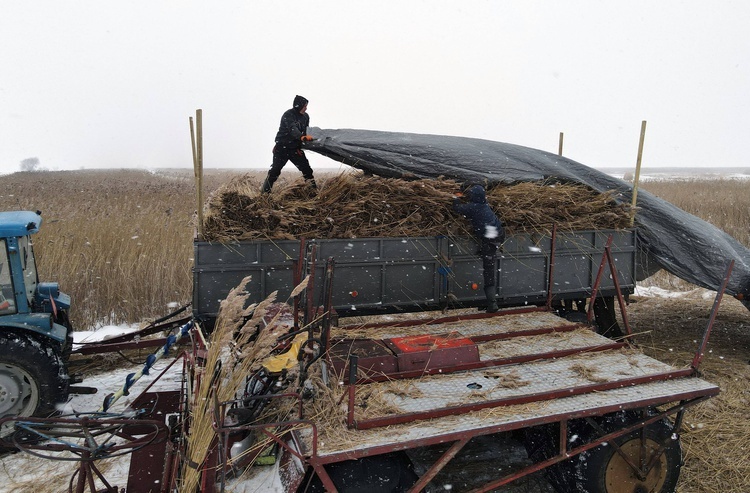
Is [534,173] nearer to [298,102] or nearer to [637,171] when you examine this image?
[637,171]

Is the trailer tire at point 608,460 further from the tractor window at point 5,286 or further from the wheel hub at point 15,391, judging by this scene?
the tractor window at point 5,286

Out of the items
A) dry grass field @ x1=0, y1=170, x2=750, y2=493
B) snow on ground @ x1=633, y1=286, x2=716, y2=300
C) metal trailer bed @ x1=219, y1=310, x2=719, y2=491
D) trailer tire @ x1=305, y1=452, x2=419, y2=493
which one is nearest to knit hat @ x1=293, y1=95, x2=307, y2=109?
dry grass field @ x1=0, y1=170, x2=750, y2=493

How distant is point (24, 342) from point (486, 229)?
4.97 meters

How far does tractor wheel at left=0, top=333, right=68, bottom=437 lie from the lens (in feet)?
16.7

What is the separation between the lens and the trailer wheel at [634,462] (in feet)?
12.9

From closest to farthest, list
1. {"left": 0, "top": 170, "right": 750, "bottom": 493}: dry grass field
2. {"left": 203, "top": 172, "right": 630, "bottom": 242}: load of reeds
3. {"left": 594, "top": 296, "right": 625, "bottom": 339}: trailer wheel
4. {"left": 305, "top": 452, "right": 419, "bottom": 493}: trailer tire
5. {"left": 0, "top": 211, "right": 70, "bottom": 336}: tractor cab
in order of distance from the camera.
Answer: {"left": 305, "top": 452, "right": 419, "bottom": 493}: trailer tire, {"left": 0, "top": 170, "right": 750, "bottom": 493}: dry grass field, {"left": 0, "top": 211, "right": 70, "bottom": 336}: tractor cab, {"left": 203, "top": 172, "right": 630, "bottom": 242}: load of reeds, {"left": 594, "top": 296, "right": 625, "bottom": 339}: trailer wheel

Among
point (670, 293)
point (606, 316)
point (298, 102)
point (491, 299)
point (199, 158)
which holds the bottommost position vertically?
point (670, 293)

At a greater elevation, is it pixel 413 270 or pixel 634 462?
pixel 413 270

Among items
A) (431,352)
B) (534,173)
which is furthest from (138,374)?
(534,173)

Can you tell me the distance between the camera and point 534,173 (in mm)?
7160

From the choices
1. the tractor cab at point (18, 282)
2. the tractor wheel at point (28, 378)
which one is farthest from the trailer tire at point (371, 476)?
the tractor cab at point (18, 282)

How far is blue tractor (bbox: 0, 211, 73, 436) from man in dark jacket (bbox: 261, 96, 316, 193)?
2682 millimetres

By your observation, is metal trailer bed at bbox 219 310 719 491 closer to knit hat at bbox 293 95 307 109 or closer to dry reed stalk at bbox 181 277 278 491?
dry reed stalk at bbox 181 277 278 491

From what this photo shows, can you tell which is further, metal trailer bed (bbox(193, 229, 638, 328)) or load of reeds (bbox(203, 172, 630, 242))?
load of reeds (bbox(203, 172, 630, 242))
